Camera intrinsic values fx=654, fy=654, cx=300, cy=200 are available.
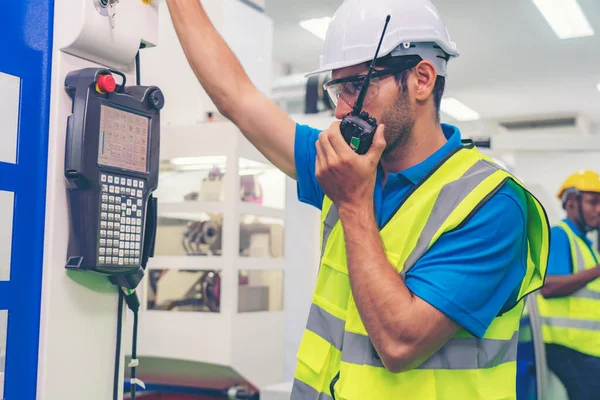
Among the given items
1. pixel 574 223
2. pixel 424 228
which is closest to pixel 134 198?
pixel 424 228

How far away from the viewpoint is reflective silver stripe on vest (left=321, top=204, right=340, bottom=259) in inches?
56.6

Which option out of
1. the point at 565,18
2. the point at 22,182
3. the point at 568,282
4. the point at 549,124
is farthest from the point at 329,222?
the point at 549,124

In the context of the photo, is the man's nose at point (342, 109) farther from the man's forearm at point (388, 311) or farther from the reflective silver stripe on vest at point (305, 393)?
the reflective silver stripe on vest at point (305, 393)

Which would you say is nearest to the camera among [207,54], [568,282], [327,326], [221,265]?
[327,326]

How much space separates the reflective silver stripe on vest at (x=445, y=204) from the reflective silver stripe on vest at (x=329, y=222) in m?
0.24

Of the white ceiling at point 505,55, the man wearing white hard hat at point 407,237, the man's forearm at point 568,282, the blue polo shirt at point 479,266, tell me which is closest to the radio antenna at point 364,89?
the man wearing white hard hat at point 407,237

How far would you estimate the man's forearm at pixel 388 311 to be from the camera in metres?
1.13

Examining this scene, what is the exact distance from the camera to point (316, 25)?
6738 millimetres

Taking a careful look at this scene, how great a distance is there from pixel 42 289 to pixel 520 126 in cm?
1065

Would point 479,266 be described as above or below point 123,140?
below

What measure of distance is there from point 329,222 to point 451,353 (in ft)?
1.28

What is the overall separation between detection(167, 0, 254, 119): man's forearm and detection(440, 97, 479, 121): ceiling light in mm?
8475

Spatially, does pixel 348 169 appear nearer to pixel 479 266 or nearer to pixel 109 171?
pixel 479 266

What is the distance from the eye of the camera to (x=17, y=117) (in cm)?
125
